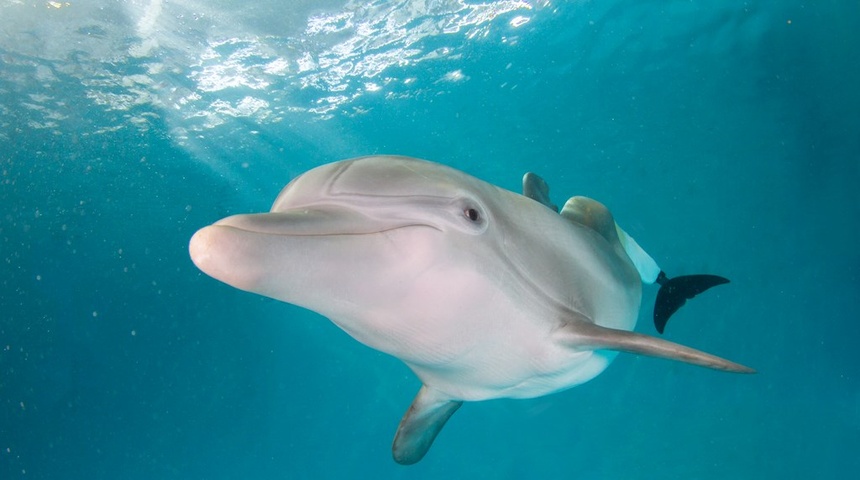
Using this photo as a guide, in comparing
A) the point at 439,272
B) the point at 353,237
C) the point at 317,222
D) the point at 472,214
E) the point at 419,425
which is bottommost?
the point at 419,425

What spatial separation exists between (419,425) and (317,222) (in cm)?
312

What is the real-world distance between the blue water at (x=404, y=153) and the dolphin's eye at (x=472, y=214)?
41.6 feet

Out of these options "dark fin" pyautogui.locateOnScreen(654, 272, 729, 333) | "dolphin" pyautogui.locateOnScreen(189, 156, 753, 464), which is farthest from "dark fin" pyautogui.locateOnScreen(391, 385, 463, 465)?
"dark fin" pyautogui.locateOnScreen(654, 272, 729, 333)

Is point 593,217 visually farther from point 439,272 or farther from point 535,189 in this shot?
point 439,272

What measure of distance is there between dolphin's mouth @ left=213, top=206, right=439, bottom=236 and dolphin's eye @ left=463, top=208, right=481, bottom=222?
0.23 meters

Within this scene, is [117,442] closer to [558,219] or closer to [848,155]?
[558,219]

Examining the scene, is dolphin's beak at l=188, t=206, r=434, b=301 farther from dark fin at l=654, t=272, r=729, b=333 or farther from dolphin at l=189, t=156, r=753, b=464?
→ dark fin at l=654, t=272, r=729, b=333

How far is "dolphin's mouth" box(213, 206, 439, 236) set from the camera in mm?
1885

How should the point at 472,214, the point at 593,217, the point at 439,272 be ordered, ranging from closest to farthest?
the point at 439,272 → the point at 472,214 → the point at 593,217

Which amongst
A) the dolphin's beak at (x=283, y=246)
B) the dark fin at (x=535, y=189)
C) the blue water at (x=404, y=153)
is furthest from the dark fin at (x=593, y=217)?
the blue water at (x=404, y=153)

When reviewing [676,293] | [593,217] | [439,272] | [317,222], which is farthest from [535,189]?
[317,222]

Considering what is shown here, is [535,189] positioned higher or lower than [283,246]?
lower

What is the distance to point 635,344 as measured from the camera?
2.83 m

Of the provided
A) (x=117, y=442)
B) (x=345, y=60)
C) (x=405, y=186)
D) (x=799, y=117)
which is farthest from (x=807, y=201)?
(x=117, y=442)
